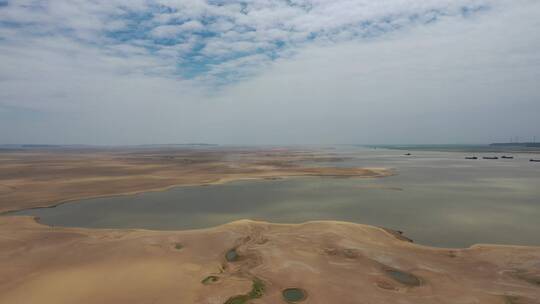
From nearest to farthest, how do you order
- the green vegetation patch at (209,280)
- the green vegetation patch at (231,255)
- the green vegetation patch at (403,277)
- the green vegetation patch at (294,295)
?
the green vegetation patch at (294,295)
the green vegetation patch at (403,277)
the green vegetation patch at (209,280)
the green vegetation patch at (231,255)

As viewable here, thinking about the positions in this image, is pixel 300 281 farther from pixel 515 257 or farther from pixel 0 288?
pixel 0 288

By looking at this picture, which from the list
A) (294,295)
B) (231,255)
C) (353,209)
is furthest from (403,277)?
(353,209)

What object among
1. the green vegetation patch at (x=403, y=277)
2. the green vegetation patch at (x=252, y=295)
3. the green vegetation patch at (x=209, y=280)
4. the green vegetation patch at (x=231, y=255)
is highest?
the green vegetation patch at (x=403, y=277)

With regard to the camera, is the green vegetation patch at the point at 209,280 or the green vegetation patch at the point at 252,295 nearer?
the green vegetation patch at the point at 252,295

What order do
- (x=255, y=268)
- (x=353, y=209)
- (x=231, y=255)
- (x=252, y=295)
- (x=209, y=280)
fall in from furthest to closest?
(x=353, y=209) → (x=231, y=255) → (x=255, y=268) → (x=209, y=280) → (x=252, y=295)

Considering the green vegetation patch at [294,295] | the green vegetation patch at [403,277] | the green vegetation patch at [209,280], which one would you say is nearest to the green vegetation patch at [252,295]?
the green vegetation patch at [294,295]

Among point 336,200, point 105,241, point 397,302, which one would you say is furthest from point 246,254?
point 336,200

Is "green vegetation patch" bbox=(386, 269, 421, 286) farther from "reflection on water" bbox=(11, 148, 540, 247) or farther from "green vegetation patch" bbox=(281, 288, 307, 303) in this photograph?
"reflection on water" bbox=(11, 148, 540, 247)

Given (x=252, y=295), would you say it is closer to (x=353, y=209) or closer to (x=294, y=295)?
(x=294, y=295)

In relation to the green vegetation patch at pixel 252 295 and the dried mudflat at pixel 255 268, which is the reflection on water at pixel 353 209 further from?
the green vegetation patch at pixel 252 295
